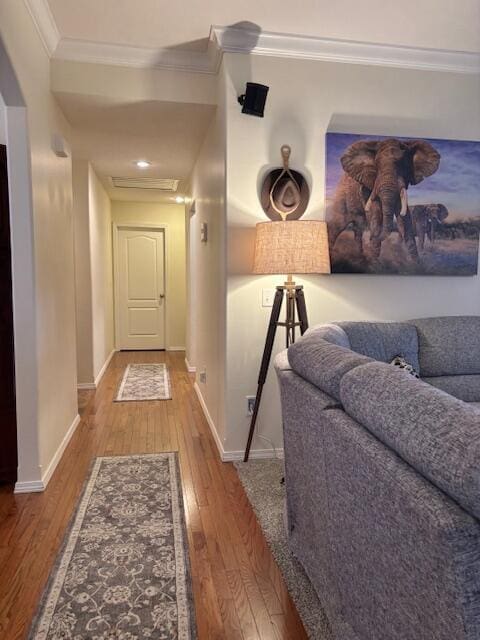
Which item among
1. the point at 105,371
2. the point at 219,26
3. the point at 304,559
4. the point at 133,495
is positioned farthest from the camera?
the point at 105,371

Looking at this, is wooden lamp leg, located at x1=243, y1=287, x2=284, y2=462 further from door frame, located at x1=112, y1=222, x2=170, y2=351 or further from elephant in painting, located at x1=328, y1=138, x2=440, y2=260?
door frame, located at x1=112, y1=222, x2=170, y2=351

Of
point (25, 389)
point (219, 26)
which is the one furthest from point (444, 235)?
point (25, 389)

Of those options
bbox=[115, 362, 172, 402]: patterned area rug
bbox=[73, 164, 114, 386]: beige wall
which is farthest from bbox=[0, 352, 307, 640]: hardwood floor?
bbox=[73, 164, 114, 386]: beige wall

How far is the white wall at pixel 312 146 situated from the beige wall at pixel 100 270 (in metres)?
2.38

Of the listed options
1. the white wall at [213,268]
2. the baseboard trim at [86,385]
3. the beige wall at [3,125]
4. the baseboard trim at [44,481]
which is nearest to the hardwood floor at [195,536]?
the baseboard trim at [44,481]

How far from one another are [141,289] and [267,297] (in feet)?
14.3

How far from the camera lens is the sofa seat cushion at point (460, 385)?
2719 millimetres

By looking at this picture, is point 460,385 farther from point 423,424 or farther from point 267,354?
point 423,424

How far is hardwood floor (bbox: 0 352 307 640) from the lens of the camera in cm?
157

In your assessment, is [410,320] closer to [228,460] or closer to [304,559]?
[228,460]

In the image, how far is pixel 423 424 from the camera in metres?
0.95

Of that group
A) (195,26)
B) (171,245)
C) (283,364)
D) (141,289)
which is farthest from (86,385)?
(195,26)

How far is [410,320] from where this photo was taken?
2.98m

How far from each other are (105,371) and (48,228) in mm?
2998
